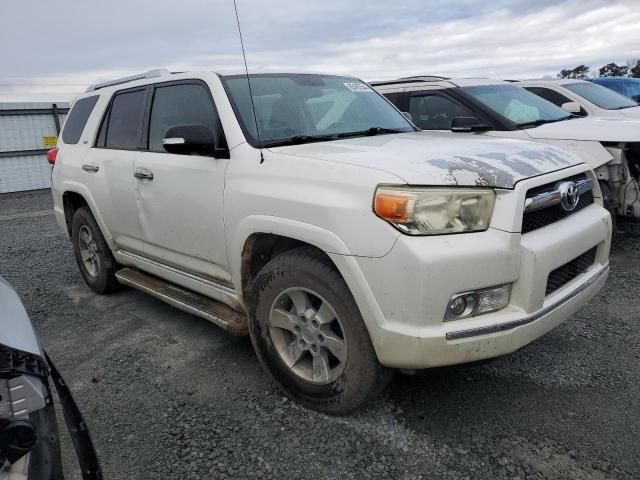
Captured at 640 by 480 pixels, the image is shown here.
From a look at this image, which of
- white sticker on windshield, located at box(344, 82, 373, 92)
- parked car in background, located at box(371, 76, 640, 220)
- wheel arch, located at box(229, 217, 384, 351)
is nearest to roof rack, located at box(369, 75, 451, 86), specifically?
parked car in background, located at box(371, 76, 640, 220)

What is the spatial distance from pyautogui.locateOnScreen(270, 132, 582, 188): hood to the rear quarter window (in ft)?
8.83

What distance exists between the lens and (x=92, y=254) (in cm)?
489

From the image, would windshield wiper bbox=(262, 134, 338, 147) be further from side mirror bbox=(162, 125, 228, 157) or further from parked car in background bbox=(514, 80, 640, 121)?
parked car in background bbox=(514, 80, 640, 121)

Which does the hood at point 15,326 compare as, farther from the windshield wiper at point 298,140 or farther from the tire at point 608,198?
the tire at point 608,198

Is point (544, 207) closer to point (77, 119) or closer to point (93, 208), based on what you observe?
point (93, 208)

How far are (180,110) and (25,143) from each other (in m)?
12.1

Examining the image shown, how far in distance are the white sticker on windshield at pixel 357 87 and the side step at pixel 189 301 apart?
1909 mm

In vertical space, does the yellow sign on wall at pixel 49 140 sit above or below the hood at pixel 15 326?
below

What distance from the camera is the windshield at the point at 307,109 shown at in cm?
318

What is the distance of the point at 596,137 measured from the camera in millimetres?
5410

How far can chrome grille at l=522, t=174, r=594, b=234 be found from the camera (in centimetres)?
246

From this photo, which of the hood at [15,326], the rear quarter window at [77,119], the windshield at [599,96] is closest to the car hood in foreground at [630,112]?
the windshield at [599,96]

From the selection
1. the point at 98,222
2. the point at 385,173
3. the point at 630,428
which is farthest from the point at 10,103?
the point at 630,428

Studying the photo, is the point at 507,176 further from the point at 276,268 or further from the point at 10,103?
the point at 10,103
